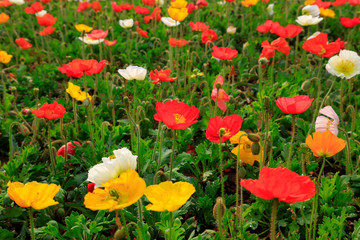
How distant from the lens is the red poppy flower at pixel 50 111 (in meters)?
2.00

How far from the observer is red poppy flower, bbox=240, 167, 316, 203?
3.69ft

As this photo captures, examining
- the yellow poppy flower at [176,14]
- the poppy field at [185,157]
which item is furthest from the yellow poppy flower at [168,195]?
the yellow poppy flower at [176,14]

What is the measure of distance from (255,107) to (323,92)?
720mm

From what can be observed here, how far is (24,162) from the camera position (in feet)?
7.41

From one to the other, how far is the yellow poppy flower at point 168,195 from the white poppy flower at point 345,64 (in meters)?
1.42

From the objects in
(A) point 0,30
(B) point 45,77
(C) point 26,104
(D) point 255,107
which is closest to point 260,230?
(D) point 255,107

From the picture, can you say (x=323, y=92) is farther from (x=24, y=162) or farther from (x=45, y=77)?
(x=45, y=77)

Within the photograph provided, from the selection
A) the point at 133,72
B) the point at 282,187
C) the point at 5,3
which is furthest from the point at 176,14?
the point at 5,3

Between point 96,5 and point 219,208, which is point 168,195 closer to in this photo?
point 219,208

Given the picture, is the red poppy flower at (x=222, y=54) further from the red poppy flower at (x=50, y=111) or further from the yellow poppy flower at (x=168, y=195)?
the yellow poppy flower at (x=168, y=195)

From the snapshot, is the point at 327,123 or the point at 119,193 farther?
the point at 327,123

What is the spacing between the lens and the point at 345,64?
2.30m

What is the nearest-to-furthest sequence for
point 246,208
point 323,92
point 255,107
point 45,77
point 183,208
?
point 183,208 → point 246,208 → point 255,107 → point 323,92 → point 45,77

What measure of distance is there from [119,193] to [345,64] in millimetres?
1684
